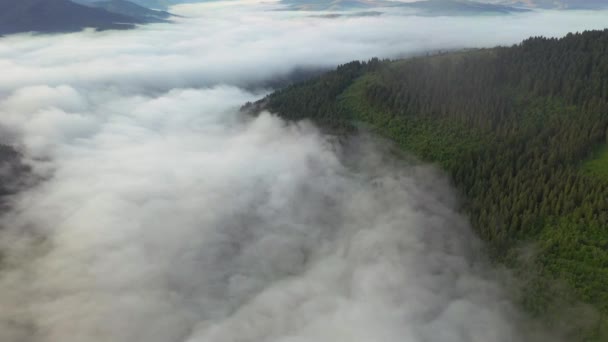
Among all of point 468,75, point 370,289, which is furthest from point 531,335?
point 468,75

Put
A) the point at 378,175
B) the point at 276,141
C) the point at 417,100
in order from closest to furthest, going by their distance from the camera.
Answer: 1. the point at 378,175
2. the point at 417,100
3. the point at 276,141

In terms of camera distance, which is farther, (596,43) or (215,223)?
(596,43)

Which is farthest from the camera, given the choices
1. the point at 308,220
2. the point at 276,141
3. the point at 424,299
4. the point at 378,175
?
the point at 276,141

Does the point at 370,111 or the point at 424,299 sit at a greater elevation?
the point at 370,111

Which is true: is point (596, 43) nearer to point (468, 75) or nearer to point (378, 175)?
point (468, 75)

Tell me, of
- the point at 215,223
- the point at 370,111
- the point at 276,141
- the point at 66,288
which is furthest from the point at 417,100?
the point at 66,288

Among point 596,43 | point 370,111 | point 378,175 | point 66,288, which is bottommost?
point 66,288

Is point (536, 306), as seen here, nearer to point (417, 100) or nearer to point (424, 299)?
point (424, 299)
